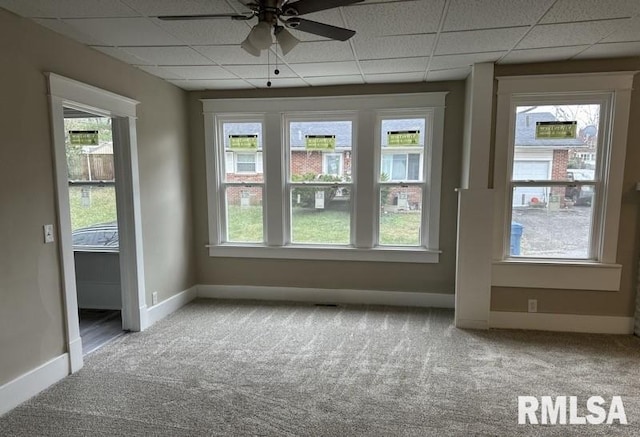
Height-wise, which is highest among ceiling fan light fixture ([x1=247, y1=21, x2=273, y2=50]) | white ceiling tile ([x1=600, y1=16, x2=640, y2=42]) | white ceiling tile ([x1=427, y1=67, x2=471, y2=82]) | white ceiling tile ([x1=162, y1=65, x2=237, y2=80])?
white ceiling tile ([x1=600, y1=16, x2=640, y2=42])

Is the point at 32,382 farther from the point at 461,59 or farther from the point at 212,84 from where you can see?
the point at 461,59

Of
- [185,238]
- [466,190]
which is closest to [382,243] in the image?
[466,190]

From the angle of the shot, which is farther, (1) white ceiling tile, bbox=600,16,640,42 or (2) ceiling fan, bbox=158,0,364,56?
(1) white ceiling tile, bbox=600,16,640,42

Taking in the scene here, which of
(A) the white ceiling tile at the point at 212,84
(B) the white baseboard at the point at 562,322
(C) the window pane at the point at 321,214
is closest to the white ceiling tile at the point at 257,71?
(A) the white ceiling tile at the point at 212,84

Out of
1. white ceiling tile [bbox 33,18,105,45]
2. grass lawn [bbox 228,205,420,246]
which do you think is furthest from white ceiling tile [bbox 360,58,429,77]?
white ceiling tile [bbox 33,18,105,45]

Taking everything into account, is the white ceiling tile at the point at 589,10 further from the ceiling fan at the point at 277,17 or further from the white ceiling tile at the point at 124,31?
the white ceiling tile at the point at 124,31

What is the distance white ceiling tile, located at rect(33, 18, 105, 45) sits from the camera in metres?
2.35

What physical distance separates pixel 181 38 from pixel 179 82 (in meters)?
1.32

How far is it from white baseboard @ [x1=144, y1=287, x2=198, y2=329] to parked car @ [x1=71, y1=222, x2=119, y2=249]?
0.84 metres

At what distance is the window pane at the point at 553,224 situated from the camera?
3.38 meters

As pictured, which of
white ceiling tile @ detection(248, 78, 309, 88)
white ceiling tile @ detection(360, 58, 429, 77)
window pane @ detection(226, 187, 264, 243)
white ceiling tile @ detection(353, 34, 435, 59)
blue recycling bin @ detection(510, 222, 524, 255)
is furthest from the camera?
window pane @ detection(226, 187, 264, 243)

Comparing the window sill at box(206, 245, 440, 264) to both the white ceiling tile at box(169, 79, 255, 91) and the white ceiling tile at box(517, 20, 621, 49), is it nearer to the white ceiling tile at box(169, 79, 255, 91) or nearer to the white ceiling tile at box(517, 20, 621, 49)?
the white ceiling tile at box(169, 79, 255, 91)

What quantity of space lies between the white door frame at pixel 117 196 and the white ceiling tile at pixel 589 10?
322 cm

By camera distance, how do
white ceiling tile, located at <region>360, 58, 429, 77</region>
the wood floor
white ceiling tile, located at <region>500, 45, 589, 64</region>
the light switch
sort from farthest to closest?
the wood floor < white ceiling tile, located at <region>360, 58, 429, 77</region> < white ceiling tile, located at <region>500, 45, 589, 64</region> < the light switch
